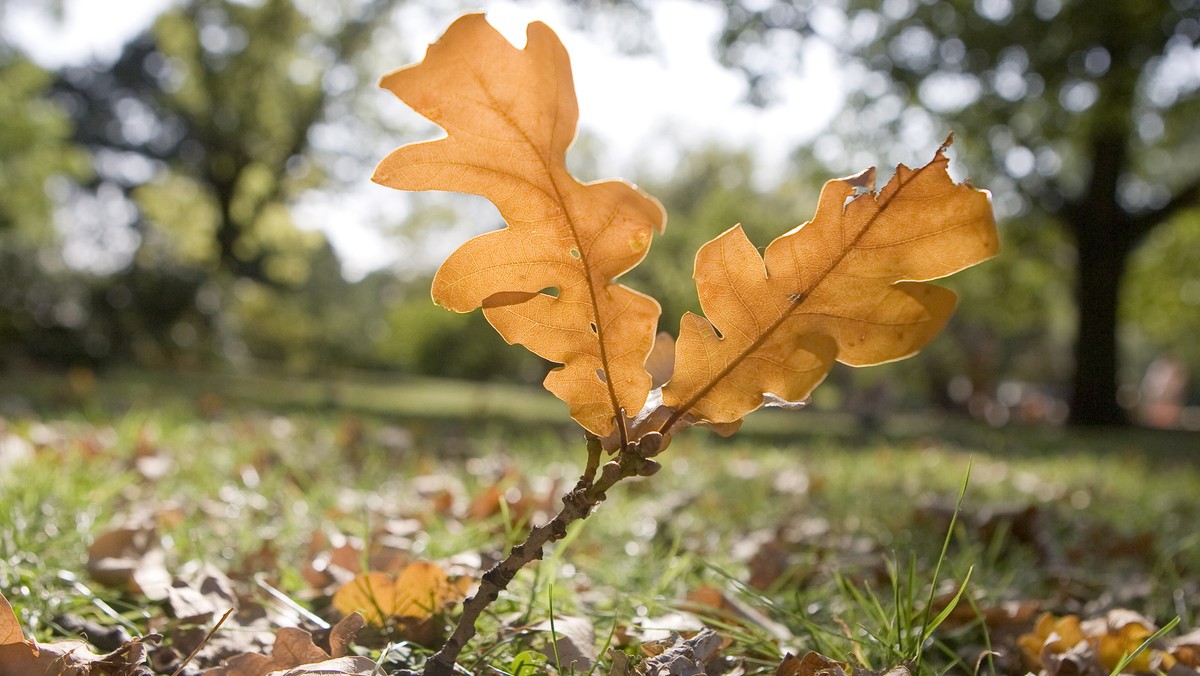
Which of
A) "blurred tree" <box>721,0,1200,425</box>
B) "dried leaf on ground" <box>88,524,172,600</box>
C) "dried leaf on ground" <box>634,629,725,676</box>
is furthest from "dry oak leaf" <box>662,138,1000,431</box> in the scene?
"blurred tree" <box>721,0,1200,425</box>

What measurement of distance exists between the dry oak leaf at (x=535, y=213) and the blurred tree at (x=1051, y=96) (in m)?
7.61

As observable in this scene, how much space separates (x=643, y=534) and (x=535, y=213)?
1342mm

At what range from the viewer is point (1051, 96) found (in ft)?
27.5

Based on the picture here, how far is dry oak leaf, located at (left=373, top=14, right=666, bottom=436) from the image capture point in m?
0.72

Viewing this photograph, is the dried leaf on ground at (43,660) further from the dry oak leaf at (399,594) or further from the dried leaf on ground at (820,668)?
the dried leaf on ground at (820,668)

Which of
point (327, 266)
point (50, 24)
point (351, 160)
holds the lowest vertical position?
point (327, 266)

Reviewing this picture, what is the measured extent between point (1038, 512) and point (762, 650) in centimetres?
128

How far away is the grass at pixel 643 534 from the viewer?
3.78 ft

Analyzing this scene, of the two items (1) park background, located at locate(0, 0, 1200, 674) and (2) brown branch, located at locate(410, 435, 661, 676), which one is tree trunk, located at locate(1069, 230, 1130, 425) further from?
(2) brown branch, located at locate(410, 435, 661, 676)

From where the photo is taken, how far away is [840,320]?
31.2 inches

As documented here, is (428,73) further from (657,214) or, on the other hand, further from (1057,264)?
(1057,264)

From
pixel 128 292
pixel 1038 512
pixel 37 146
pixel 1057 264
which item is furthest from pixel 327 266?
pixel 1038 512

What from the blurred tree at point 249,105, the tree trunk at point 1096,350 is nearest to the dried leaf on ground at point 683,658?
the tree trunk at point 1096,350

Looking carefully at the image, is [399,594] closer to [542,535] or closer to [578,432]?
[542,535]
